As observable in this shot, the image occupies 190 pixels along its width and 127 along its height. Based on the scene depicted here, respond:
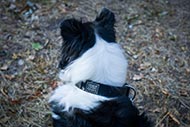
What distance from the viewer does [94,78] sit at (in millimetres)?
2293

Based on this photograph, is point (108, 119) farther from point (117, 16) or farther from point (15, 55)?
point (117, 16)

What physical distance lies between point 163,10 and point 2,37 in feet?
7.79

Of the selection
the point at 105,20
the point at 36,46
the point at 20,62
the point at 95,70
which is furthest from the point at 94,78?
the point at 36,46

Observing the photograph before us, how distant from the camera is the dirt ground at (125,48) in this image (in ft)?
10.8

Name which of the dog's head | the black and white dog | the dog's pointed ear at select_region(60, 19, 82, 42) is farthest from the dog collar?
the dog's pointed ear at select_region(60, 19, 82, 42)

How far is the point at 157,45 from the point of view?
13.5 feet

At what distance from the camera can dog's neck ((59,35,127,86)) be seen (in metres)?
2.25

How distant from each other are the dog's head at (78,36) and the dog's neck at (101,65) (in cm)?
4

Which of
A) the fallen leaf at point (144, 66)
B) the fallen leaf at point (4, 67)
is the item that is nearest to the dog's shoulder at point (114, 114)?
the fallen leaf at point (144, 66)

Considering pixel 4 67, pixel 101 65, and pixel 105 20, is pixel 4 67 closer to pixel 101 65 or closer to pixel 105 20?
pixel 105 20

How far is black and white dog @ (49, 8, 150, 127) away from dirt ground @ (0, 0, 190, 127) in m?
0.92

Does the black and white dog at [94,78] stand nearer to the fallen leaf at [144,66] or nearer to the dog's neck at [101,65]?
the dog's neck at [101,65]

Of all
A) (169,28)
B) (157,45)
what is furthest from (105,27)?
(169,28)

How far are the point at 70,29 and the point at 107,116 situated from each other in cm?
71
